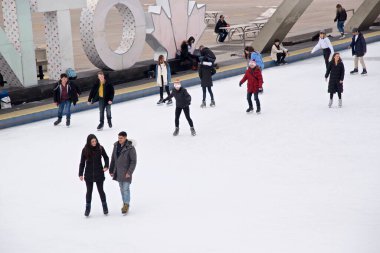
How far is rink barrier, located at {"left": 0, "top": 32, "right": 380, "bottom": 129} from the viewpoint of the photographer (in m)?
18.8

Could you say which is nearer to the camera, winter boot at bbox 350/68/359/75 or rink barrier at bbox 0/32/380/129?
rink barrier at bbox 0/32/380/129

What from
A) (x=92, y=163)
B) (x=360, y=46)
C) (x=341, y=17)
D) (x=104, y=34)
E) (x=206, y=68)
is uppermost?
(x=104, y=34)

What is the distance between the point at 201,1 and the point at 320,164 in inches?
1491

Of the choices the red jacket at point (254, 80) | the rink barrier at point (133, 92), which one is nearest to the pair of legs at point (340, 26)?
the rink barrier at point (133, 92)

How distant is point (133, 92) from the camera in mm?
21609

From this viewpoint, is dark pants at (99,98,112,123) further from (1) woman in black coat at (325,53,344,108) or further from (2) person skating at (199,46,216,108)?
(1) woman in black coat at (325,53,344,108)

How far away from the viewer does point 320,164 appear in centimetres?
1439

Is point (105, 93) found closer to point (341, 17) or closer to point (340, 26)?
point (341, 17)

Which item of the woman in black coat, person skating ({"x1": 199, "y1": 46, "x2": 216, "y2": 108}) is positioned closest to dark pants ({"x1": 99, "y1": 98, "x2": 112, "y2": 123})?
person skating ({"x1": 199, "y1": 46, "x2": 216, "y2": 108})

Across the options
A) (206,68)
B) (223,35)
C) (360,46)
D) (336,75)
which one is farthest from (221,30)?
(336,75)

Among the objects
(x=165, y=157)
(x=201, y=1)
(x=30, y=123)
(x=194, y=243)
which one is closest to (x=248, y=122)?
(x=165, y=157)

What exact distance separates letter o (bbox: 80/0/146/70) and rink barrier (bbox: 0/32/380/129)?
1020 mm

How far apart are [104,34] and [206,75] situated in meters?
3.81

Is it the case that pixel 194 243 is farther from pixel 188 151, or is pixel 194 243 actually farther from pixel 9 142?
pixel 9 142
